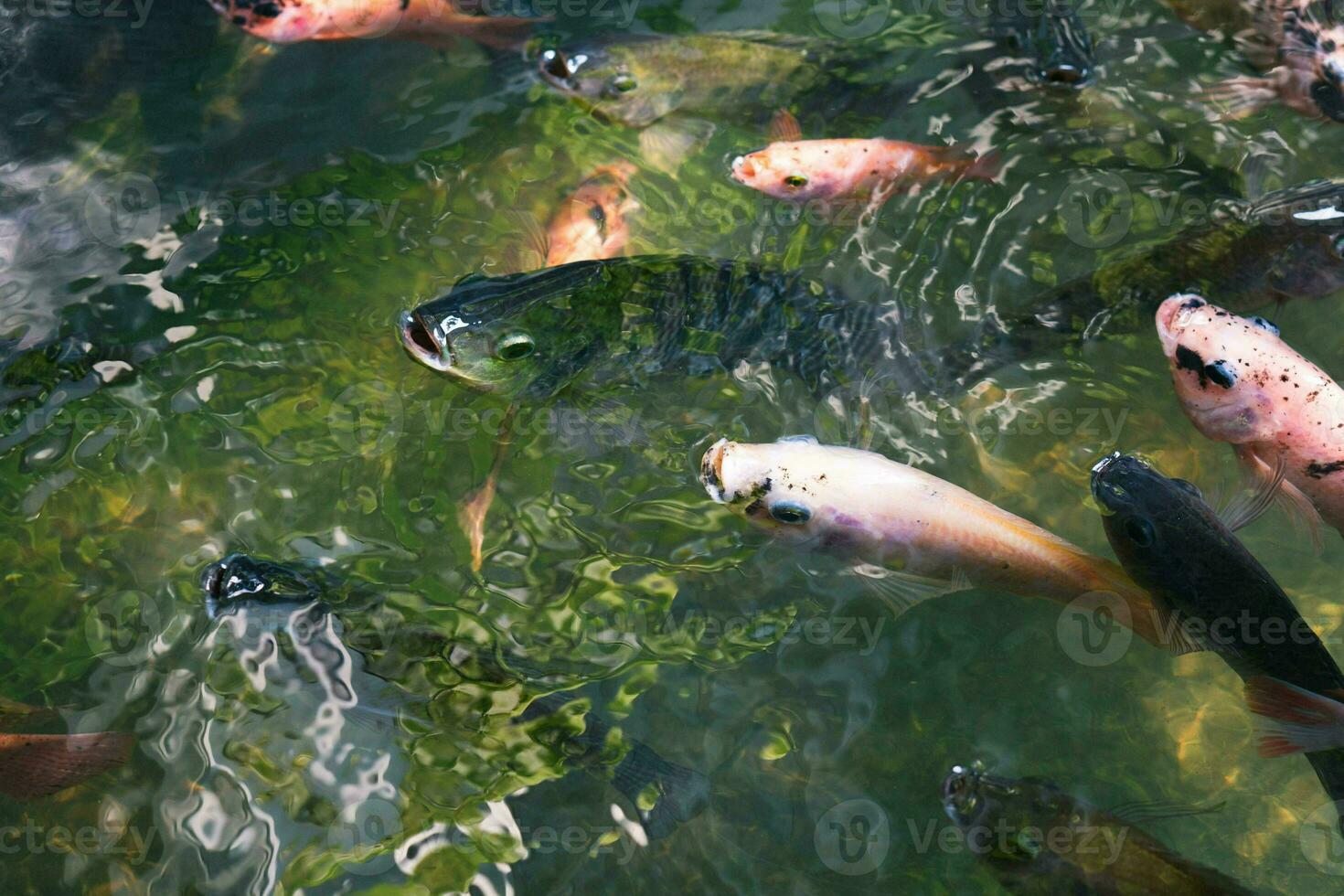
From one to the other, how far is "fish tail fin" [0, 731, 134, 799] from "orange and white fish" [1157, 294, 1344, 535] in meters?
4.14

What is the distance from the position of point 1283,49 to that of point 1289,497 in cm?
249

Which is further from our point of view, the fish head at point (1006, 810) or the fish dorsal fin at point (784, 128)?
the fish dorsal fin at point (784, 128)

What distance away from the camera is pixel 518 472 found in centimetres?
401

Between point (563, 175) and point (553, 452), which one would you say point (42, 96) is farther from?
point (553, 452)

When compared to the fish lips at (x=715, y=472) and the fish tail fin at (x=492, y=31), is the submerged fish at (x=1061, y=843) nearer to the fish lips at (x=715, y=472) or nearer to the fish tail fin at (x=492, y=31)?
the fish lips at (x=715, y=472)

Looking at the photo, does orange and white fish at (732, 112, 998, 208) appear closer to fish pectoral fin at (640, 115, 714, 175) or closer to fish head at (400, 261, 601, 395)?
fish pectoral fin at (640, 115, 714, 175)

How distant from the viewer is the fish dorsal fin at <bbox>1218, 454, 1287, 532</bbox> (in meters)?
3.40

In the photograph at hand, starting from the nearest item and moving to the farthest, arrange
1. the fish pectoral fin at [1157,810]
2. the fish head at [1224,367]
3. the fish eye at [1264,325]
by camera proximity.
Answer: the fish pectoral fin at [1157,810] → the fish head at [1224,367] → the fish eye at [1264,325]

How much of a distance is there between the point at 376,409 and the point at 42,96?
2.38 metres

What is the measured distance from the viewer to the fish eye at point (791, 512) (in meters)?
3.38

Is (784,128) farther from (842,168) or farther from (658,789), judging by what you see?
(658,789)

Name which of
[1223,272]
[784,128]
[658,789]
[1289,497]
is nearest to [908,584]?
[658,789]

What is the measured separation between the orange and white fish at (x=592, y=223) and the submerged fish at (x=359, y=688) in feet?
5.69

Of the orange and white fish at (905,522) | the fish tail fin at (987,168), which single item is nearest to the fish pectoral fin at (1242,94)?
the fish tail fin at (987,168)
